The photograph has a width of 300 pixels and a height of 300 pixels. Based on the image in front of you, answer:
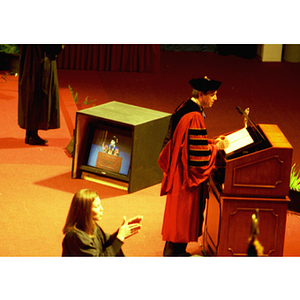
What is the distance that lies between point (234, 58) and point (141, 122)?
7.43 meters

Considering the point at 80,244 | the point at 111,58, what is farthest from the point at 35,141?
the point at 111,58

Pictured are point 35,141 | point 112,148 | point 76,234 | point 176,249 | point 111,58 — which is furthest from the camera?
point 111,58

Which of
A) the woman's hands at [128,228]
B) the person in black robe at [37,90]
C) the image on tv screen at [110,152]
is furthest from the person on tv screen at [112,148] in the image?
the woman's hands at [128,228]

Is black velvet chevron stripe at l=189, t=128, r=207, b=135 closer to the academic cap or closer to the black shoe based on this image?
the academic cap

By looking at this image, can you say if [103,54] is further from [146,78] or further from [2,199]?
[2,199]

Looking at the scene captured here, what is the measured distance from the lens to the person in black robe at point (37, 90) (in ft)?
24.0

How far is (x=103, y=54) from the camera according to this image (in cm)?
1174

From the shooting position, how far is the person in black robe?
7.31m

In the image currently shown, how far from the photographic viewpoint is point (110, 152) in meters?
6.45

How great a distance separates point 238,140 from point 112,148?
2.15 meters

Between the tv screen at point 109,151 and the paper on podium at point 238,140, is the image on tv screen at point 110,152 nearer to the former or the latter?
the tv screen at point 109,151

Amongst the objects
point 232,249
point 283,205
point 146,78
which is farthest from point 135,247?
point 146,78

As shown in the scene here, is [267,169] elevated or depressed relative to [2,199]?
elevated

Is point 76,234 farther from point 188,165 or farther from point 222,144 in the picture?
point 222,144
